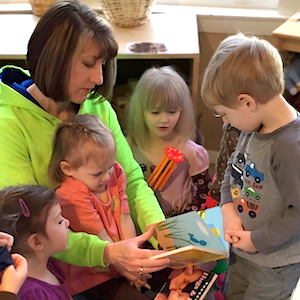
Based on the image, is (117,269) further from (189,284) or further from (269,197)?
(269,197)

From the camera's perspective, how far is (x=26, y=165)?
115 cm

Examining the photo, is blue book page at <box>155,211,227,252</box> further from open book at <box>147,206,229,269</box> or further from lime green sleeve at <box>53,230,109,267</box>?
lime green sleeve at <box>53,230,109,267</box>

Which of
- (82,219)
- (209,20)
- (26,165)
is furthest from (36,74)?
(209,20)

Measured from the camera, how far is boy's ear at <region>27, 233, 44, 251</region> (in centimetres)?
91

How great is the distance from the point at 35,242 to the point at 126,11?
130 cm

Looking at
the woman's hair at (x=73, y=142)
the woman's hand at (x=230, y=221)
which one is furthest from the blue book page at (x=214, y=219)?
the woman's hair at (x=73, y=142)

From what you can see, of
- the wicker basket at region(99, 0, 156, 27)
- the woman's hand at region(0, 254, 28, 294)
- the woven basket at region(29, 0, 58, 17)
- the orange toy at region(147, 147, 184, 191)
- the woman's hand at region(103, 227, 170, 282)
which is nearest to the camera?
the woman's hand at region(0, 254, 28, 294)

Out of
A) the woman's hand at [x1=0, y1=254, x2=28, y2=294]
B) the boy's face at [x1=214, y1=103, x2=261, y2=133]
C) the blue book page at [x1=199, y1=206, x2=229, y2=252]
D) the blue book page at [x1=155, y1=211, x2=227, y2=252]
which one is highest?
the boy's face at [x1=214, y1=103, x2=261, y2=133]

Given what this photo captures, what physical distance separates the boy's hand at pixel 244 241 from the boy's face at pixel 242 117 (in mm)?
297

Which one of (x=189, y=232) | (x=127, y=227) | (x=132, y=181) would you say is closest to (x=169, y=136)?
(x=132, y=181)

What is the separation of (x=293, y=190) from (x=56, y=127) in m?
0.72

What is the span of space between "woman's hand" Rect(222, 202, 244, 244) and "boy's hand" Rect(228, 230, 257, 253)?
0.01 metres

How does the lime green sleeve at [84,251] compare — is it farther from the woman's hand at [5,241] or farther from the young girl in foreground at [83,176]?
the woman's hand at [5,241]

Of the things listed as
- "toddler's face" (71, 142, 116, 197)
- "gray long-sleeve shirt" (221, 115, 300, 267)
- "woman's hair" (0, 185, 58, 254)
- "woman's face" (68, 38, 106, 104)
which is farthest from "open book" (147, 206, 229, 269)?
"woman's face" (68, 38, 106, 104)
